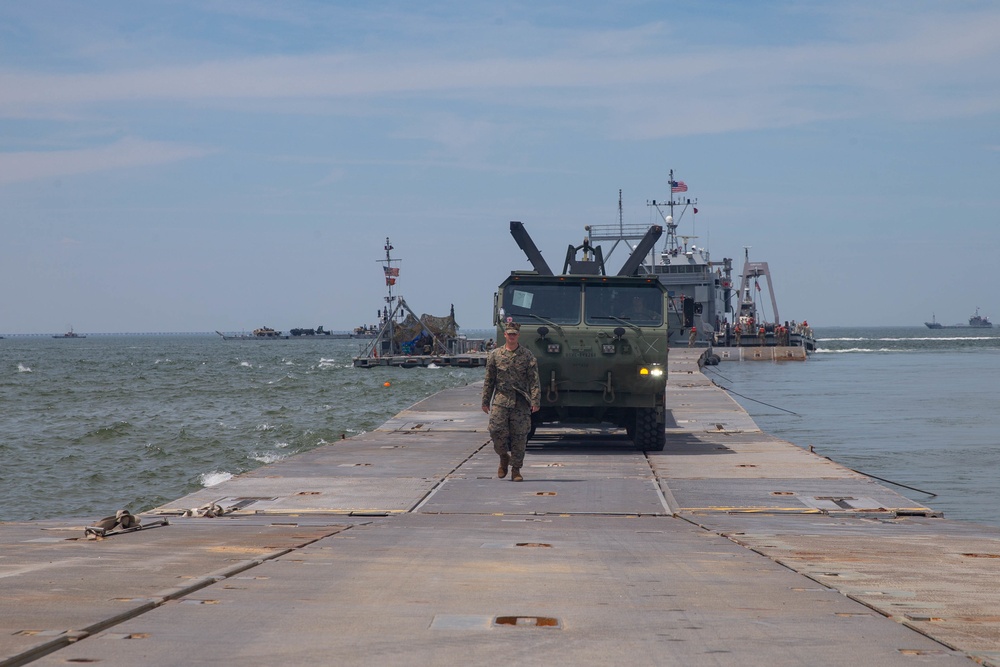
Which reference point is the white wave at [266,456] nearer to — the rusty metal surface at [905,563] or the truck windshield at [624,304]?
the truck windshield at [624,304]

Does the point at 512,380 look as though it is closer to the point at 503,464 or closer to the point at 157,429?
the point at 503,464

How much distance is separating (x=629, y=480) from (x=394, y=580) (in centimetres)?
680

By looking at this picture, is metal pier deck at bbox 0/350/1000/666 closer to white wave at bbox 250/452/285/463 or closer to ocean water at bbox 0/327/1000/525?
ocean water at bbox 0/327/1000/525

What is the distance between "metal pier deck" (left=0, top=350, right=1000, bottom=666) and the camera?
504 cm

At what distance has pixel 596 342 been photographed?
16.4 metres

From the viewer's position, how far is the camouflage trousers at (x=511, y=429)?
12.9 meters

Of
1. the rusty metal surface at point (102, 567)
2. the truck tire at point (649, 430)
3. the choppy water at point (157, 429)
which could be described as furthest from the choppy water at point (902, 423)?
the choppy water at point (157, 429)

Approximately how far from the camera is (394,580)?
6.78 metres

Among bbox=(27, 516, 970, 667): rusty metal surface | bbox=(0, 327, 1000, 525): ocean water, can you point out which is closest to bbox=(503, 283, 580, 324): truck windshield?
bbox=(0, 327, 1000, 525): ocean water

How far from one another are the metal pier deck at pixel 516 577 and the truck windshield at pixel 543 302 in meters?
3.74

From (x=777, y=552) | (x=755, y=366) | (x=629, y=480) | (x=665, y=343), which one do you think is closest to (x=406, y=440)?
(x=665, y=343)

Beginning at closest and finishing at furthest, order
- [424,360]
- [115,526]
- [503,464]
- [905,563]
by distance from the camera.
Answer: [905,563]
[115,526]
[503,464]
[424,360]

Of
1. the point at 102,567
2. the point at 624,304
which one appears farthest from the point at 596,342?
the point at 102,567

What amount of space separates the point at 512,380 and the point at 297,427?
1989cm
